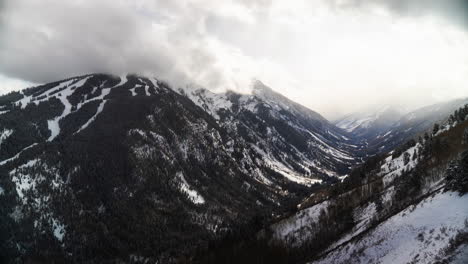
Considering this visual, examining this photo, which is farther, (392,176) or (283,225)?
(283,225)

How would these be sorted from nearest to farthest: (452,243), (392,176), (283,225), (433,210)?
(452,243) → (433,210) → (392,176) → (283,225)

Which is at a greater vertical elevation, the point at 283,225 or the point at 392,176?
the point at 392,176

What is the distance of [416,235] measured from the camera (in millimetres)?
55969

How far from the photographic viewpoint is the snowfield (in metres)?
46.9

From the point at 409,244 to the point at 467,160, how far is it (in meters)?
22.5

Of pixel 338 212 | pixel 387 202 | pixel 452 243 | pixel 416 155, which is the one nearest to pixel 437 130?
pixel 416 155

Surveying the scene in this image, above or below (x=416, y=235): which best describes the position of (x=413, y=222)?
above

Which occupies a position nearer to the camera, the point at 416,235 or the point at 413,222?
the point at 416,235

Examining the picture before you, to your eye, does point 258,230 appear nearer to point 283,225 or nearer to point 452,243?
point 283,225

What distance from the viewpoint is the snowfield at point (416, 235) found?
154ft

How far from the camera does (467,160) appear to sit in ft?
204

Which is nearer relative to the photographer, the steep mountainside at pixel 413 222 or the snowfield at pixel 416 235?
the snowfield at pixel 416 235

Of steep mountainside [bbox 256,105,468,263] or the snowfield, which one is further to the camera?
steep mountainside [bbox 256,105,468,263]

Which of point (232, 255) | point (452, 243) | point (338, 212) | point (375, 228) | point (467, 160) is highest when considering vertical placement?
point (467, 160)
